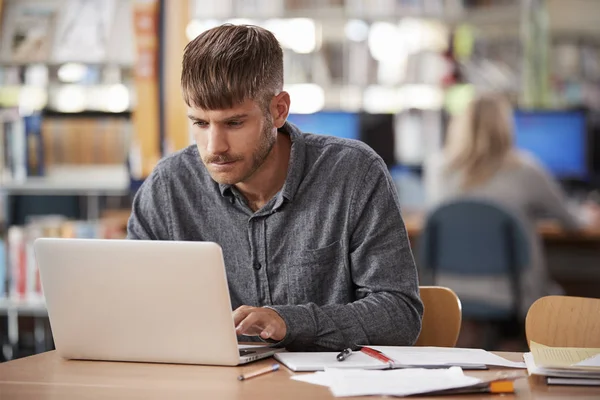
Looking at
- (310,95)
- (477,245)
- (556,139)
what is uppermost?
(310,95)

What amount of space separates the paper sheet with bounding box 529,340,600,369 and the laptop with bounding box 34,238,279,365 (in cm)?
43

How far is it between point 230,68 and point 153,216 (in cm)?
40

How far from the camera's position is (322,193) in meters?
1.87

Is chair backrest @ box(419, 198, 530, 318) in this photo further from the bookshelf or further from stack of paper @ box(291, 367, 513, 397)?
stack of paper @ box(291, 367, 513, 397)

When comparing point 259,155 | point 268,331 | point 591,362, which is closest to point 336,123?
point 259,155

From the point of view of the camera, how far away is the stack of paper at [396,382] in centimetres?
133

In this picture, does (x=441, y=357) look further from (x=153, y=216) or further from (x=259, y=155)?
(x=153, y=216)

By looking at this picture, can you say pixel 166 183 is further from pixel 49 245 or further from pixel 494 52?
pixel 494 52

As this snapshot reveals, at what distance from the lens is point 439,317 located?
186 cm

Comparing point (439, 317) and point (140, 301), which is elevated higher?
point (140, 301)

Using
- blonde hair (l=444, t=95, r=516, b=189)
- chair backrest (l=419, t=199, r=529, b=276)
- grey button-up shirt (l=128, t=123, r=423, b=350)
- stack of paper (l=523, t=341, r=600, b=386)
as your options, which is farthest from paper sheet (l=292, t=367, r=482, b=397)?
→ blonde hair (l=444, t=95, r=516, b=189)

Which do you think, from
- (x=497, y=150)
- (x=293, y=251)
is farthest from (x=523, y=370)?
(x=497, y=150)

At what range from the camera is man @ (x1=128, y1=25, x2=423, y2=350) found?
1686mm

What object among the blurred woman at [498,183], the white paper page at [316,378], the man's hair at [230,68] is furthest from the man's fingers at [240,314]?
the blurred woman at [498,183]
